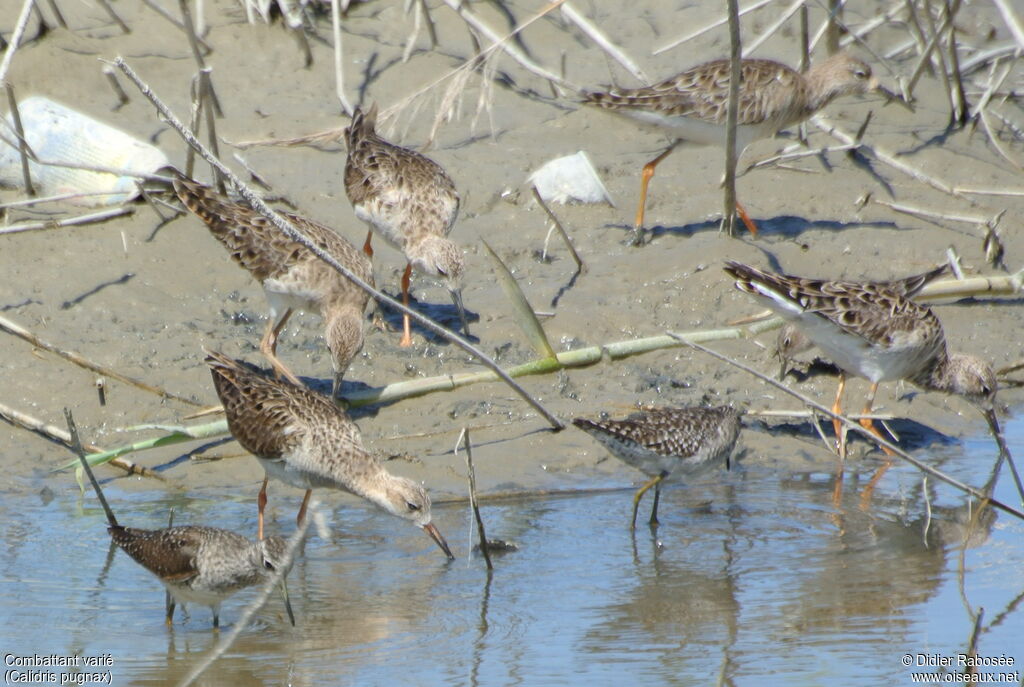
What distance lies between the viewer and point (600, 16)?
13086 millimetres

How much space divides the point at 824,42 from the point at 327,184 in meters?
5.30

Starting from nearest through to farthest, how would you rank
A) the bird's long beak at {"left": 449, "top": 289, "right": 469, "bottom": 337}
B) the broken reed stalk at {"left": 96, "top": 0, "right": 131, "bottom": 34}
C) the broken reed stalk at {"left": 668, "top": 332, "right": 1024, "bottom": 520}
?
the broken reed stalk at {"left": 668, "top": 332, "right": 1024, "bottom": 520} → the bird's long beak at {"left": 449, "top": 289, "right": 469, "bottom": 337} → the broken reed stalk at {"left": 96, "top": 0, "right": 131, "bottom": 34}

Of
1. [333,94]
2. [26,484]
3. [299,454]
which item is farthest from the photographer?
[333,94]

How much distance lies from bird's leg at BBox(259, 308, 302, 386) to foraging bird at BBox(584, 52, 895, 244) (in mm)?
2857

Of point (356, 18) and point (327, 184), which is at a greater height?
point (356, 18)

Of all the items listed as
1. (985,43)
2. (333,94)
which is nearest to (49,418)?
(333,94)

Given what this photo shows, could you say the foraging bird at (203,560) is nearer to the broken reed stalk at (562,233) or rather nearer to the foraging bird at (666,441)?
the foraging bird at (666,441)

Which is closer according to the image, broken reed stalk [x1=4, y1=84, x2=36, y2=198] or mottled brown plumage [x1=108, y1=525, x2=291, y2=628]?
mottled brown plumage [x1=108, y1=525, x2=291, y2=628]

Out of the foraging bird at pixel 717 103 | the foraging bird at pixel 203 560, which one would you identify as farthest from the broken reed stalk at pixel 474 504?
the foraging bird at pixel 717 103

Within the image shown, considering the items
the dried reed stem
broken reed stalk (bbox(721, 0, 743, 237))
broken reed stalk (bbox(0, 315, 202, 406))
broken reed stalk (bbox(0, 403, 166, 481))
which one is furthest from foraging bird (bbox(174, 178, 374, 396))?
broken reed stalk (bbox(721, 0, 743, 237))

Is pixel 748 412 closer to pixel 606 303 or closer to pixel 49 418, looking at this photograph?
pixel 606 303

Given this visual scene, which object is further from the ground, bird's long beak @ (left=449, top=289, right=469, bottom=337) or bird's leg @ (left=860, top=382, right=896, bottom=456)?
bird's long beak @ (left=449, top=289, right=469, bottom=337)

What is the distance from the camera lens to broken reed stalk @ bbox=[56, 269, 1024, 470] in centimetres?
741

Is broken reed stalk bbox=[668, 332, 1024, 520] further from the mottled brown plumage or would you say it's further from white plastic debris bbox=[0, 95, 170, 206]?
white plastic debris bbox=[0, 95, 170, 206]
